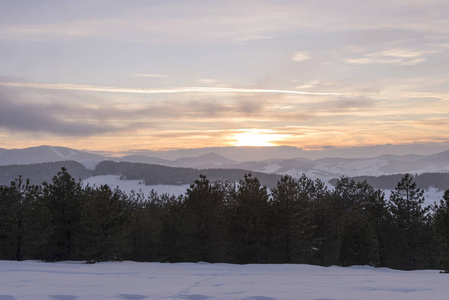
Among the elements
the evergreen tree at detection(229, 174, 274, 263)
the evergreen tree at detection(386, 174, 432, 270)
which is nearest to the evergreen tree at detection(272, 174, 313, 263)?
the evergreen tree at detection(229, 174, 274, 263)

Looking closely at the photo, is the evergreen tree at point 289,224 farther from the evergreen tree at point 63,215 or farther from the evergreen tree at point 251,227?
the evergreen tree at point 63,215

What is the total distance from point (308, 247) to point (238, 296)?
71.9ft

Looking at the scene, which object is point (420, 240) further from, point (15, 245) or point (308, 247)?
point (15, 245)

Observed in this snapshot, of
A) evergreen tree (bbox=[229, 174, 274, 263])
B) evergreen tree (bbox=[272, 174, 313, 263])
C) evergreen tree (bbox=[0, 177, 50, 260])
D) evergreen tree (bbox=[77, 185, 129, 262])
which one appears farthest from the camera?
evergreen tree (bbox=[272, 174, 313, 263])

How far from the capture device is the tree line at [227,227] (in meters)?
28.6

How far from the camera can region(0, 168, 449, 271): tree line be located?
2856 centimetres

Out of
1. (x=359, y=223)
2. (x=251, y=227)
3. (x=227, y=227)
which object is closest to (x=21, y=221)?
(x=227, y=227)

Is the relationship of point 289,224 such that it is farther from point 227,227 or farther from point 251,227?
point 227,227

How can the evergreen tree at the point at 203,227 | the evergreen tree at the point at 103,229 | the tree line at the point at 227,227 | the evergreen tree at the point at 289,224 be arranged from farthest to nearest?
1. the evergreen tree at the point at 289,224
2. the evergreen tree at the point at 203,227
3. the tree line at the point at 227,227
4. the evergreen tree at the point at 103,229

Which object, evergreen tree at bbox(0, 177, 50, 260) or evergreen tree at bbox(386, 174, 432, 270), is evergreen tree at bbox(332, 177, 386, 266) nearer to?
evergreen tree at bbox(386, 174, 432, 270)

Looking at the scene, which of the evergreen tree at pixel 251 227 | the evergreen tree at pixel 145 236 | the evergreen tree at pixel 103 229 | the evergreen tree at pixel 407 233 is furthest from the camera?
the evergreen tree at pixel 145 236

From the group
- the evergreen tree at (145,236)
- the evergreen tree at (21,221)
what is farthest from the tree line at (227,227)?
the evergreen tree at (145,236)

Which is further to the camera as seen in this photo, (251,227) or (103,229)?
(251,227)

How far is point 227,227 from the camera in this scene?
109 ft
